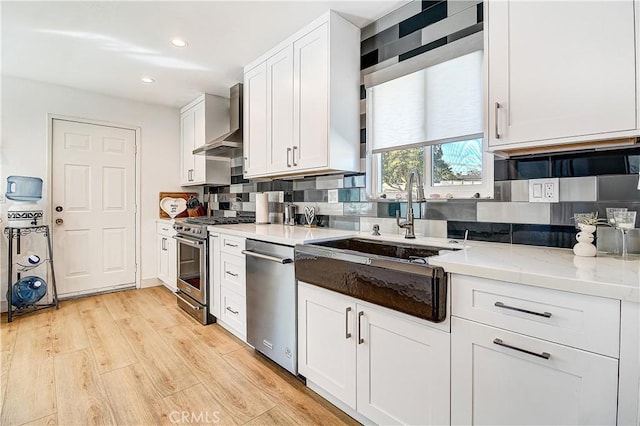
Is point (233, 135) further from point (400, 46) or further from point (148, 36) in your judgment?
point (400, 46)

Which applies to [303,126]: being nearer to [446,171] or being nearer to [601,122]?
[446,171]

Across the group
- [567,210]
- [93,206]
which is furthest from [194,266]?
[567,210]

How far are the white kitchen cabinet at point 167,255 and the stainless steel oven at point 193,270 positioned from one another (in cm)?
27

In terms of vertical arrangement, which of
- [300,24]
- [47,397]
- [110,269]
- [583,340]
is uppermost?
[300,24]

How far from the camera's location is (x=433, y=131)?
194 centimetres

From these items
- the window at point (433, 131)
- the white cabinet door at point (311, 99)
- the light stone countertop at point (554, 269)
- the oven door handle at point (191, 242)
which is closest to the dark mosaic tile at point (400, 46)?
the window at point (433, 131)

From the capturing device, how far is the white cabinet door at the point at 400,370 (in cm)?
124

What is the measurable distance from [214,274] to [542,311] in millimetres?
Answer: 2435

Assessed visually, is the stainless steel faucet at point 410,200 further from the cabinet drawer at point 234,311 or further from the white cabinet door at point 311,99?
the cabinet drawer at point 234,311

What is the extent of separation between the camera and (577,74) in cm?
121

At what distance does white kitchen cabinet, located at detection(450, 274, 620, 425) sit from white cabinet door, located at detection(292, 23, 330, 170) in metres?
1.37

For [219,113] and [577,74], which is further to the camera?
[219,113]

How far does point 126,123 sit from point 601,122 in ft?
14.8

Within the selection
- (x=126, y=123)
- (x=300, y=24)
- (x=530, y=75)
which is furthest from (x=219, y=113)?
(x=530, y=75)
